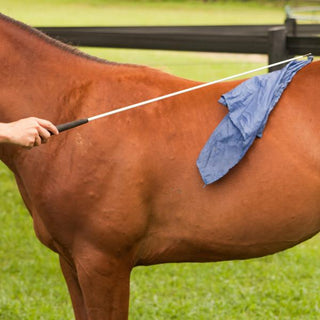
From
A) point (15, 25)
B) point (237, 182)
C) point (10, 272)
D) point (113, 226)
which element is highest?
point (15, 25)

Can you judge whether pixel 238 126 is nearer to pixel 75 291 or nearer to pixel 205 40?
pixel 75 291

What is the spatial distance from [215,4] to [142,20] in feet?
30.5

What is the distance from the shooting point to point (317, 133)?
9.64 ft

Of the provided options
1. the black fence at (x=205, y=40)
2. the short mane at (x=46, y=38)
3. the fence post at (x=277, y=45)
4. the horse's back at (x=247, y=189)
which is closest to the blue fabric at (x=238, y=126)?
Result: the horse's back at (x=247, y=189)

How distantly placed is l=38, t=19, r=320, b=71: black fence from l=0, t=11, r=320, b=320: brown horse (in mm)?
2246

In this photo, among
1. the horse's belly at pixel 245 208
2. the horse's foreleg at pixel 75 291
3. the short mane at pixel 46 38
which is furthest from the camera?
the horse's foreleg at pixel 75 291

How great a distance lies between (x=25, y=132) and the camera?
266 cm

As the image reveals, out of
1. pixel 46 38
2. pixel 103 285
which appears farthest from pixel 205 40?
pixel 103 285

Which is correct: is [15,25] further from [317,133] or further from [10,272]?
[10,272]

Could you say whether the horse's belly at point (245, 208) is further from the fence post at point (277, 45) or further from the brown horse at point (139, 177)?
the fence post at point (277, 45)

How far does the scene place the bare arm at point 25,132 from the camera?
2660mm

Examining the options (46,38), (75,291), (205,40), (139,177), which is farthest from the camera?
(205,40)

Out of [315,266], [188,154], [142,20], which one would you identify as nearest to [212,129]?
[188,154]

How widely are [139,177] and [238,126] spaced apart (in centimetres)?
50
